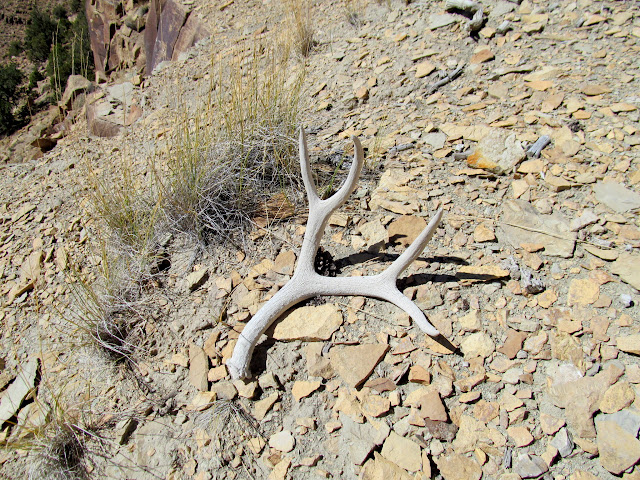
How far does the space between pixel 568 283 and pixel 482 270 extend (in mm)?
390

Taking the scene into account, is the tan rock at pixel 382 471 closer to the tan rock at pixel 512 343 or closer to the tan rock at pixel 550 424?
the tan rock at pixel 550 424

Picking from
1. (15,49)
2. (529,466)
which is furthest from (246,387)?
(15,49)

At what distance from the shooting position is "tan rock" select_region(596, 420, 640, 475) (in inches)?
58.2

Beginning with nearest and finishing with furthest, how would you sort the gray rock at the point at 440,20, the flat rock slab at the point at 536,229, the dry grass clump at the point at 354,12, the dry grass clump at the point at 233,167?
the flat rock slab at the point at 536,229, the dry grass clump at the point at 233,167, the gray rock at the point at 440,20, the dry grass clump at the point at 354,12

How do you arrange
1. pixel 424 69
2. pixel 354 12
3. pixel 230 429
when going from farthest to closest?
pixel 354 12
pixel 424 69
pixel 230 429

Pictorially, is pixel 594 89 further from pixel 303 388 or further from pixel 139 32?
pixel 139 32

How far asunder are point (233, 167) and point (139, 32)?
22.0 ft

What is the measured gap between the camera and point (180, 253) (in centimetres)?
265

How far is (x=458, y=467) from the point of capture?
159 centimetres

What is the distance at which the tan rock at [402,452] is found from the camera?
1.63 meters

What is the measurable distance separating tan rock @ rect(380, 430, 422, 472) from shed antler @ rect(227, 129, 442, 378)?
1.50 feet

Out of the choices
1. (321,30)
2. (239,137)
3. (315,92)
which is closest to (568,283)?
(239,137)

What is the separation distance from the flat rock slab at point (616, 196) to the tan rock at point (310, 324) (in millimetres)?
1597

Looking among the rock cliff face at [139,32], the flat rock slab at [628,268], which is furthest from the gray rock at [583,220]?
the rock cliff face at [139,32]
